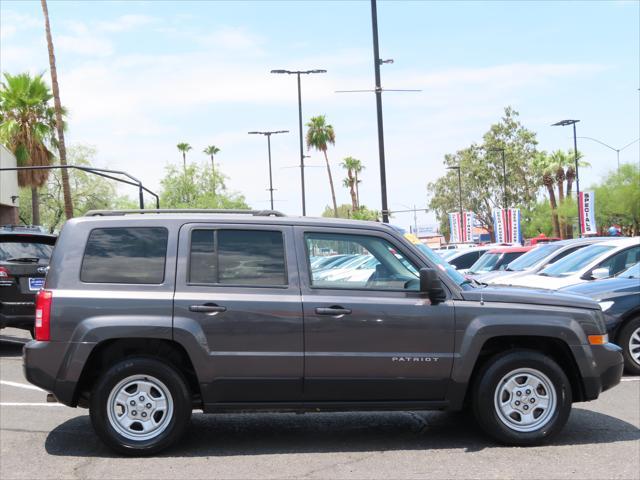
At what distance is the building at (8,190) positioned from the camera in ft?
114

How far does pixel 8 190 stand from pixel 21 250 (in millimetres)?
28099

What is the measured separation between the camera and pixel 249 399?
229 inches

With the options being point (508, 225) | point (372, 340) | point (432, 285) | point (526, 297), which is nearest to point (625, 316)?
point (526, 297)

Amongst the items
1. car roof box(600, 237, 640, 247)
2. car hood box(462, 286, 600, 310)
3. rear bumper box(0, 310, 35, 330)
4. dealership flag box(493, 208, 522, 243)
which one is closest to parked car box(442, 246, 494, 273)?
car roof box(600, 237, 640, 247)

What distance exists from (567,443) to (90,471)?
3702mm

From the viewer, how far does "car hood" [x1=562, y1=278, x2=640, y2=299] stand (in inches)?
364

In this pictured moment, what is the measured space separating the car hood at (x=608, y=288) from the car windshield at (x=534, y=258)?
16.0ft

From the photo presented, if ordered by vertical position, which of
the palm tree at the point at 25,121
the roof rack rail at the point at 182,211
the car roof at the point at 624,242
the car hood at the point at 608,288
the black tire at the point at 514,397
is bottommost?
the black tire at the point at 514,397

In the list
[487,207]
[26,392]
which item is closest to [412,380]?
[26,392]

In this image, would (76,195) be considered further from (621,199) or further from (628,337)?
(628,337)

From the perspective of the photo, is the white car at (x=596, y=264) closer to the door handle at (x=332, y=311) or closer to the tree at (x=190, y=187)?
the door handle at (x=332, y=311)

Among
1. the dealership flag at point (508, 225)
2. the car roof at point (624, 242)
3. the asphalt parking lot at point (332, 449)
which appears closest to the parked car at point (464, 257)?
the car roof at point (624, 242)

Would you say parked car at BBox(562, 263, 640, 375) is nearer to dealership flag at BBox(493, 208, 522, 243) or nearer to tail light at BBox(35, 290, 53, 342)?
tail light at BBox(35, 290, 53, 342)

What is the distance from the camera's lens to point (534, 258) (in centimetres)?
1504
